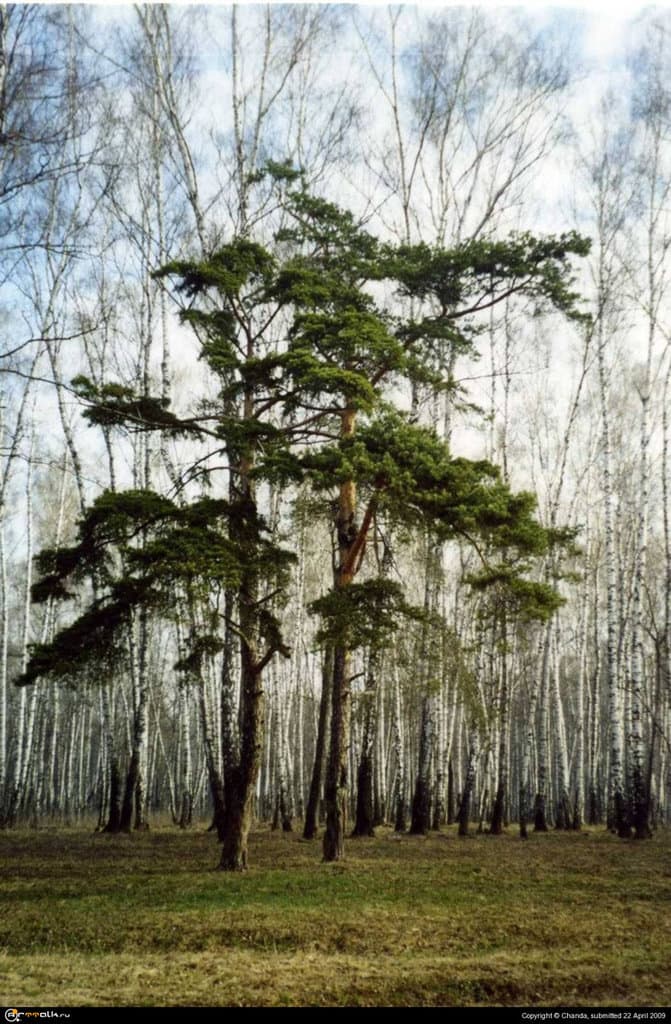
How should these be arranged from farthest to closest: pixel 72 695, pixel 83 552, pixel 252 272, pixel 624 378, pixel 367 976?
pixel 72 695, pixel 624 378, pixel 252 272, pixel 83 552, pixel 367 976

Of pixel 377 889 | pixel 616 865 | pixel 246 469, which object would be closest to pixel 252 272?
pixel 246 469

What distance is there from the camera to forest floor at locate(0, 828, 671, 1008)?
517cm

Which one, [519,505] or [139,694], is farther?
[139,694]

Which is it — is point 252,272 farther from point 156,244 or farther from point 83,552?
point 156,244

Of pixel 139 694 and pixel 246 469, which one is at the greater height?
pixel 246 469

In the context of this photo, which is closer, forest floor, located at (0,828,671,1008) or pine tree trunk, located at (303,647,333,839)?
forest floor, located at (0,828,671,1008)

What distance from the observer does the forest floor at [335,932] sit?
5.17 metres

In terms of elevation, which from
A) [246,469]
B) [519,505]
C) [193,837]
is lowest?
[193,837]

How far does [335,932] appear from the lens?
677 cm

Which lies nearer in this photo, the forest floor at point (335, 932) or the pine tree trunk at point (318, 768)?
the forest floor at point (335, 932)

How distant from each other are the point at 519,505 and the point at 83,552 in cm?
552

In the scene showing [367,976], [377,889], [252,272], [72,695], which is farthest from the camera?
[72,695]

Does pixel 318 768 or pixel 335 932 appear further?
pixel 318 768

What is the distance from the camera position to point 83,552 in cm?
987
